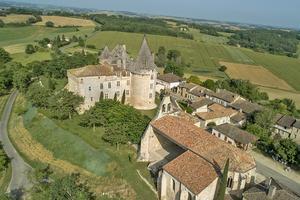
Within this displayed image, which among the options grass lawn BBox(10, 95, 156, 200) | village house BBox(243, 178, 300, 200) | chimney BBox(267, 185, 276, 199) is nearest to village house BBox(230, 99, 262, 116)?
grass lawn BBox(10, 95, 156, 200)

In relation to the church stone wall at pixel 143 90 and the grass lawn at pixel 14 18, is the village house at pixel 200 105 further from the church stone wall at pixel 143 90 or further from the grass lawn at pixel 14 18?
the grass lawn at pixel 14 18

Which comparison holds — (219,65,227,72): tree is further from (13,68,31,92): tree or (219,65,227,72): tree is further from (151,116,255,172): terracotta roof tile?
(151,116,255,172): terracotta roof tile

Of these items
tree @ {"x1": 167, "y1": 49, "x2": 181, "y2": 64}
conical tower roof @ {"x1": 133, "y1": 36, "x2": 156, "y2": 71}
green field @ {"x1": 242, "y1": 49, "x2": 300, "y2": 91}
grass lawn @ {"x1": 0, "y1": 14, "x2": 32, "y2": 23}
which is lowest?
green field @ {"x1": 242, "y1": 49, "x2": 300, "y2": 91}

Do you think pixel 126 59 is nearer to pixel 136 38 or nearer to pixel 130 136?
pixel 130 136

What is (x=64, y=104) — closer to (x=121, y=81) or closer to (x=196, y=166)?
(x=121, y=81)

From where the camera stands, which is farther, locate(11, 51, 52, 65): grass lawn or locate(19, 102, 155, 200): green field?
locate(11, 51, 52, 65): grass lawn

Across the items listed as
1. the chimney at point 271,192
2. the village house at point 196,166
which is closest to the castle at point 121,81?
the village house at point 196,166
